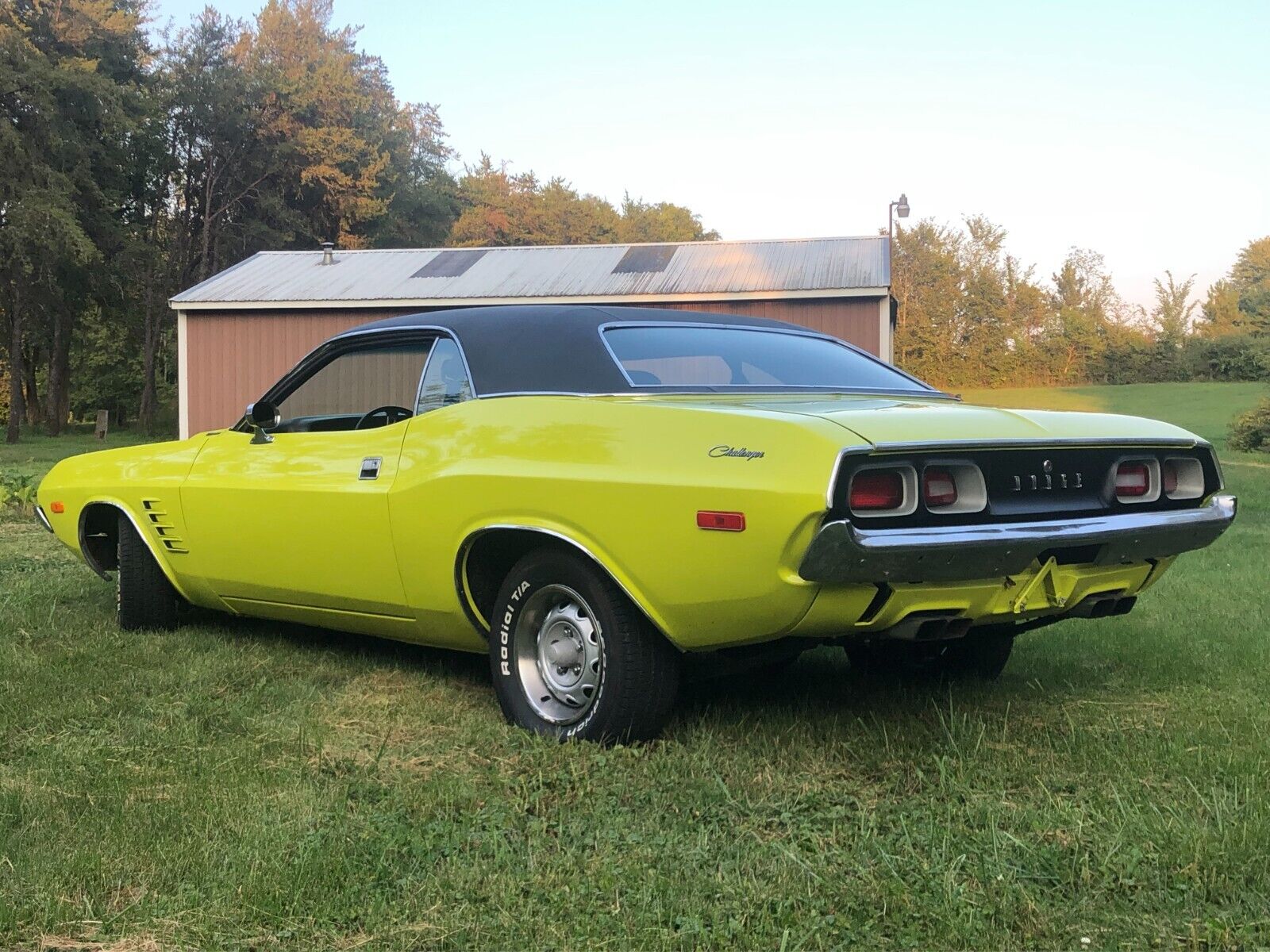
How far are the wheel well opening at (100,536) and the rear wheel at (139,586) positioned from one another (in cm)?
25

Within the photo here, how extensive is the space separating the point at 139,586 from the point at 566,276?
595 inches

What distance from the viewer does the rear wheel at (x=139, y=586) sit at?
5.14 m

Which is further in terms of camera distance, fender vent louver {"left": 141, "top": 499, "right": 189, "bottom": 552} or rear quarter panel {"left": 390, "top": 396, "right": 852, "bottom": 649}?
fender vent louver {"left": 141, "top": 499, "right": 189, "bottom": 552}

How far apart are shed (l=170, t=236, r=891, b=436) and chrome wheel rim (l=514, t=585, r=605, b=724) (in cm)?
1470

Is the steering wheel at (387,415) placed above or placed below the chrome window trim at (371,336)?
below

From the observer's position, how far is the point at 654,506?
3.15 metres

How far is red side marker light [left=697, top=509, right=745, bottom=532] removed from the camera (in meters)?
2.96

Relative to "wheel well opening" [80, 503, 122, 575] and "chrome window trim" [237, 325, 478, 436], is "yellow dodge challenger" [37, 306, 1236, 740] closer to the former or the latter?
"chrome window trim" [237, 325, 478, 436]

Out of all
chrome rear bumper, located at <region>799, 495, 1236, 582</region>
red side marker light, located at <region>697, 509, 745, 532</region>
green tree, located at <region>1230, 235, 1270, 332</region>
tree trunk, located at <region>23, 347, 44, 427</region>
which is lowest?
tree trunk, located at <region>23, 347, 44, 427</region>

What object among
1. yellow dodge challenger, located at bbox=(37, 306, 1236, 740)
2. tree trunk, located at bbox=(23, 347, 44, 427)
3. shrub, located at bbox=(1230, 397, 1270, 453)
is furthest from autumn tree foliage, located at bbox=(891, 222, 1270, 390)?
yellow dodge challenger, located at bbox=(37, 306, 1236, 740)

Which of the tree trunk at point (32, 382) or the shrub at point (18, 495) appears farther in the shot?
the tree trunk at point (32, 382)

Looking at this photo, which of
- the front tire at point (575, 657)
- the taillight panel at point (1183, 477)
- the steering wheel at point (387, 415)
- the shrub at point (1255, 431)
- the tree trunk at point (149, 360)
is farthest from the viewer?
the tree trunk at point (149, 360)

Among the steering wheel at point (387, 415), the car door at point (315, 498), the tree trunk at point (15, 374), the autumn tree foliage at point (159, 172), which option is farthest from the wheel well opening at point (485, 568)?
the tree trunk at point (15, 374)

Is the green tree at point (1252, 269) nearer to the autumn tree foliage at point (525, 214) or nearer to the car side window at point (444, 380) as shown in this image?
the autumn tree foliage at point (525, 214)
